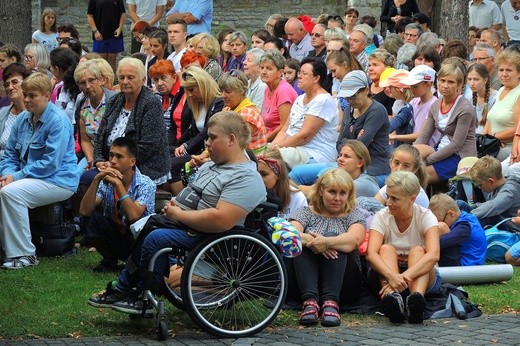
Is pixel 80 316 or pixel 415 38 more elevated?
pixel 415 38

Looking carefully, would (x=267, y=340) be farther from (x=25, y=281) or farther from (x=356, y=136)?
(x=356, y=136)

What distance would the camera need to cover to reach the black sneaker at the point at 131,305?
8367 millimetres

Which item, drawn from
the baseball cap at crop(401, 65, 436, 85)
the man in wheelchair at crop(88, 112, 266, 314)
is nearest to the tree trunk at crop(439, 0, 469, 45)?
the baseball cap at crop(401, 65, 436, 85)

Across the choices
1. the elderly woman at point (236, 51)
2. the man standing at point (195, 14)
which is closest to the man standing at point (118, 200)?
the elderly woman at point (236, 51)

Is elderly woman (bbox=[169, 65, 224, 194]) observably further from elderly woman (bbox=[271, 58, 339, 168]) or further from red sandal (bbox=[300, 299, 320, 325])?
red sandal (bbox=[300, 299, 320, 325])

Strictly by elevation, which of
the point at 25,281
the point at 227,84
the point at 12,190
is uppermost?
the point at 227,84

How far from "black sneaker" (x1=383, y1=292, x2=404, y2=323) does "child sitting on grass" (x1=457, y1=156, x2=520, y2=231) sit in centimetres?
262

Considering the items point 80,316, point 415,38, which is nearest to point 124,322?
point 80,316

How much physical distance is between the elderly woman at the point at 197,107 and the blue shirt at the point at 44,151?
1395 millimetres

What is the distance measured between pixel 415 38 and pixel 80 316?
31.7 ft

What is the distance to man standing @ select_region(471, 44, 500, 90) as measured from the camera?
14.1m

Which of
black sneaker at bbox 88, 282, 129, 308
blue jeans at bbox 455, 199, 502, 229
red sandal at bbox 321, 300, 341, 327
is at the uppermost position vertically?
blue jeans at bbox 455, 199, 502, 229

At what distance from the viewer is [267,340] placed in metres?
8.17

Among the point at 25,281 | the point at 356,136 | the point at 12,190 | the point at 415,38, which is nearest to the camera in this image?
the point at 25,281
